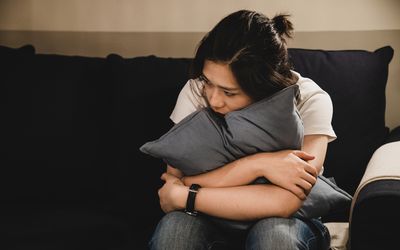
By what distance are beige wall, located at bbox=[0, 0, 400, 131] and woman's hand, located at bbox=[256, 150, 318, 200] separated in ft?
3.16

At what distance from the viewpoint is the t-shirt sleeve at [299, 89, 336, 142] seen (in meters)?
1.38

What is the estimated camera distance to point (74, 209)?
1.60 meters

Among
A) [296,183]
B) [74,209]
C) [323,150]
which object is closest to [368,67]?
[323,150]

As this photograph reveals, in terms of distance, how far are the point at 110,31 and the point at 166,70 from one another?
0.67m

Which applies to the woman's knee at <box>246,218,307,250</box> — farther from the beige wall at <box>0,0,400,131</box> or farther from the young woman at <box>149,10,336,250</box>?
the beige wall at <box>0,0,400,131</box>

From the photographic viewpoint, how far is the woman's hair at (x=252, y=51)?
4.17 feet

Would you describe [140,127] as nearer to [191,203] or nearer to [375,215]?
[191,203]

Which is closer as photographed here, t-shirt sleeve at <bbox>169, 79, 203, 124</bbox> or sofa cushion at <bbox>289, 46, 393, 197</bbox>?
t-shirt sleeve at <bbox>169, 79, 203, 124</bbox>

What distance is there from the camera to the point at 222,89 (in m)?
1.32

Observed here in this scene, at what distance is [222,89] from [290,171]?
0.94ft

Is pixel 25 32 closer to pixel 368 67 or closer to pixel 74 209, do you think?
pixel 74 209

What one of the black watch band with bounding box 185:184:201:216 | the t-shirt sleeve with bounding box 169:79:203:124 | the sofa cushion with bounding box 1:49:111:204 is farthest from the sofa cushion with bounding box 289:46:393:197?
the sofa cushion with bounding box 1:49:111:204

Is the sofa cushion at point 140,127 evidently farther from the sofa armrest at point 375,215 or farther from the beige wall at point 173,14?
the sofa armrest at point 375,215

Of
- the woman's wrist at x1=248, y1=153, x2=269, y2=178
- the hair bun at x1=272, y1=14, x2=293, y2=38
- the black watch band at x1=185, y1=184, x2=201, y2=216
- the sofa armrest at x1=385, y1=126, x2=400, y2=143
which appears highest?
the hair bun at x1=272, y1=14, x2=293, y2=38
